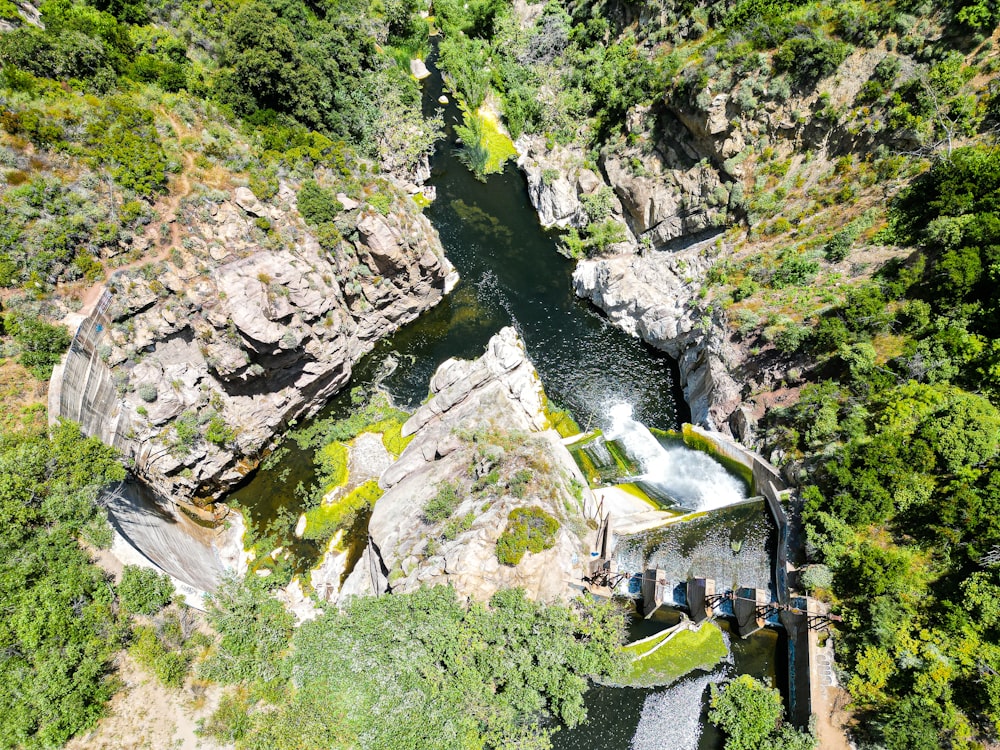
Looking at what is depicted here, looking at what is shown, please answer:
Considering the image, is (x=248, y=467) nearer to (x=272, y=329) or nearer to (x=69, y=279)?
(x=272, y=329)

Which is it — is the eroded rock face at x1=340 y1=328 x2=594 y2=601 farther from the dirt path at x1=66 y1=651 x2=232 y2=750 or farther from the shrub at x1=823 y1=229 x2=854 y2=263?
the shrub at x1=823 y1=229 x2=854 y2=263

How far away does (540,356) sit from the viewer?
36.8m

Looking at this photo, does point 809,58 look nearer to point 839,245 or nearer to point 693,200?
point 693,200

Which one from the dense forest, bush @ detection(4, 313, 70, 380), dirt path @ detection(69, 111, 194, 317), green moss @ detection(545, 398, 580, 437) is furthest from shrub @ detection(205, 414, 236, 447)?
green moss @ detection(545, 398, 580, 437)

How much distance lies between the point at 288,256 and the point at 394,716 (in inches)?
1029

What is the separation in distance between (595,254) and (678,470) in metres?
20.2

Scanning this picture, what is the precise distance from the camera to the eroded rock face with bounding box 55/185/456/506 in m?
26.6

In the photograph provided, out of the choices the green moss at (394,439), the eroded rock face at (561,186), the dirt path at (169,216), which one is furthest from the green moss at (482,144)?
the green moss at (394,439)

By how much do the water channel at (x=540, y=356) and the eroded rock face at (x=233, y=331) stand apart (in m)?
3.14

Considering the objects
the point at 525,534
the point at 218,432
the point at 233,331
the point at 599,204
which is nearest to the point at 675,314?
the point at 599,204

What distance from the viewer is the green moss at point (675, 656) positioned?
23.5 meters

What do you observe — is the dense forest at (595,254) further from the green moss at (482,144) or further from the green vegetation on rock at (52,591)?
the green moss at (482,144)

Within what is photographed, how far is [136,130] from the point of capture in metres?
28.5

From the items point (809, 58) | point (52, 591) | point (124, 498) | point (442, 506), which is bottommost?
point (442, 506)
